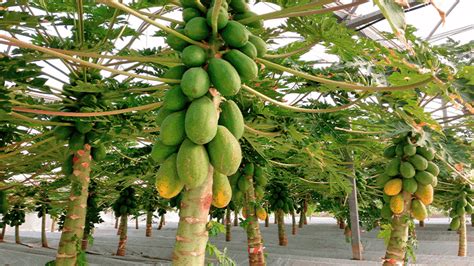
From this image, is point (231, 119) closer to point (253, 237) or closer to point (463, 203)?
point (253, 237)

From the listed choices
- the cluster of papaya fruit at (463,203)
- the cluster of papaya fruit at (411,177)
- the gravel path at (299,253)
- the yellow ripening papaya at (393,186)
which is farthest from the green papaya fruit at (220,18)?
the cluster of papaya fruit at (463,203)

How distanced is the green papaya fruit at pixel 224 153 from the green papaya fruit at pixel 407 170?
2216mm

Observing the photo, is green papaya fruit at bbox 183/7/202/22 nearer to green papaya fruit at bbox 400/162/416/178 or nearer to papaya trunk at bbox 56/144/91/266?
papaya trunk at bbox 56/144/91/266

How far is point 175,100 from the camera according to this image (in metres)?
1.49

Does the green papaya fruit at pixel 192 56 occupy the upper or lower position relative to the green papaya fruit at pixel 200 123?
upper

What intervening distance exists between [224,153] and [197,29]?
50cm

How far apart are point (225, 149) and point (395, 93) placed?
147 centimetres

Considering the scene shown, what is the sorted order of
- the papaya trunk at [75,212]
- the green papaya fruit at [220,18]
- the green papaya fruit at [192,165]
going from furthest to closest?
the papaya trunk at [75,212] → the green papaya fruit at [220,18] → the green papaya fruit at [192,165]

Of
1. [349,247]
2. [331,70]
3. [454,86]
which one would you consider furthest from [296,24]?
[349,247]

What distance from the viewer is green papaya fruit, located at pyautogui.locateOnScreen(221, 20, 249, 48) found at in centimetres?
152

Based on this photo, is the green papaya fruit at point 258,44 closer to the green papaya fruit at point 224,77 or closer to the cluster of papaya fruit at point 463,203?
the green papaya fruit at point 224,77

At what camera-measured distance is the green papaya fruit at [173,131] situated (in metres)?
1.42


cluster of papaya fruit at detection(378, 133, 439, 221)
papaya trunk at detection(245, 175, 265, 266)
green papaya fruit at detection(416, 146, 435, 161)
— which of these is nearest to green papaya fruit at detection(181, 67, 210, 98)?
cluster of papaya fruit at detection(378, 133, 439, 221)

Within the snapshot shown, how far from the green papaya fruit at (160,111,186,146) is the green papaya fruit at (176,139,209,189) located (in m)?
0.06
